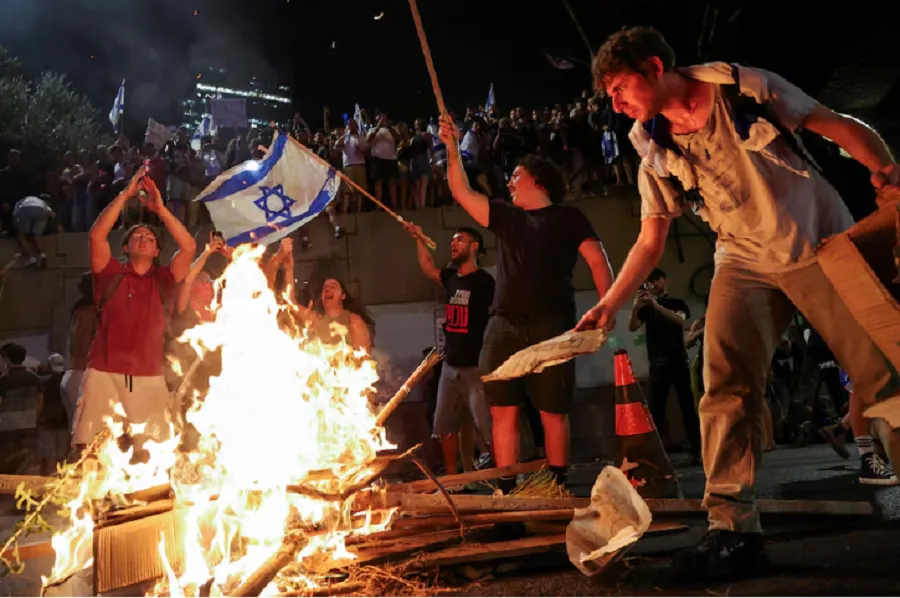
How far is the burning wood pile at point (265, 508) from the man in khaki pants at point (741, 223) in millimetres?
827

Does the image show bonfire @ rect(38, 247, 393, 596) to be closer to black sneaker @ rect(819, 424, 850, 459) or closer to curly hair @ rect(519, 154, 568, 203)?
curly hair @ rect(519, 154, 568, 203)

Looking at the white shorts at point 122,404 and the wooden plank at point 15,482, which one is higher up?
the white shorts at point 122,404

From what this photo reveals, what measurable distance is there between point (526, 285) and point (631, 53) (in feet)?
5.93

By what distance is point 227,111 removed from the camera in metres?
13.9

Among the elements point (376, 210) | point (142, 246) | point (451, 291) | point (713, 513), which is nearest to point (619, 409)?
point (713, 513)

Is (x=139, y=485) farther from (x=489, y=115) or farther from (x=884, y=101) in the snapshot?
(x=884, y=101)

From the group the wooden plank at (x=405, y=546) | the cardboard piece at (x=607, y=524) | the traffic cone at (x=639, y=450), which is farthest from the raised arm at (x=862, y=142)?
the wooden plank at (x=405, y=546)

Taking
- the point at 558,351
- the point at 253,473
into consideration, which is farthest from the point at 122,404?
the point at 558,351

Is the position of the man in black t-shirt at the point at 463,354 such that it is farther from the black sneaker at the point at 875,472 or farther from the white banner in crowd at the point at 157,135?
the white banner in crowd at the point at 157,135

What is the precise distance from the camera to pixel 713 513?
2992 millimetres

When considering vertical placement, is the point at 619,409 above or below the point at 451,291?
below

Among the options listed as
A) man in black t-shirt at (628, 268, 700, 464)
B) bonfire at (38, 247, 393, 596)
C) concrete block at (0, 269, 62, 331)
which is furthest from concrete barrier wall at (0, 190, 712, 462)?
bonfire at (38, 247, 393, 596)

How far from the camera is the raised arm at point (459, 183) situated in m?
4.52

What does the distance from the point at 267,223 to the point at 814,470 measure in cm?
564
